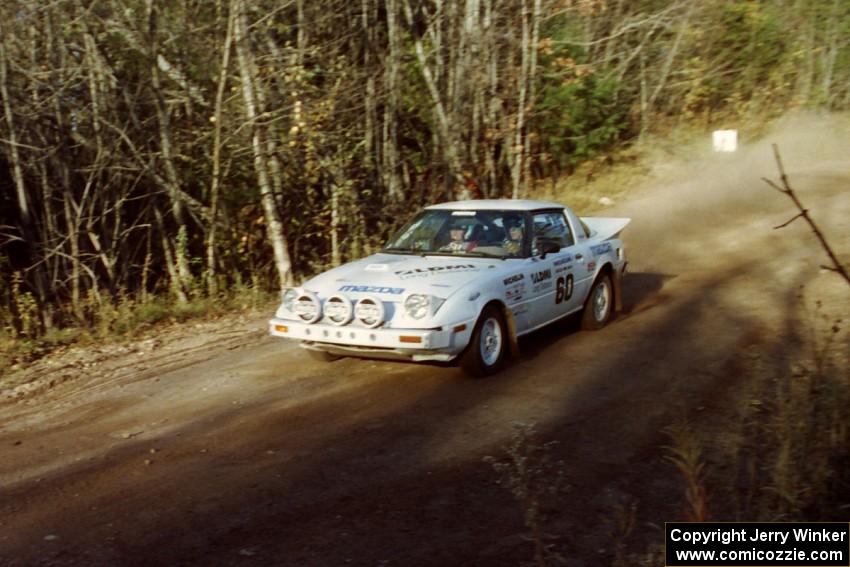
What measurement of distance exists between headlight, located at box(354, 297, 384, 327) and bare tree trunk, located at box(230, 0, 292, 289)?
195 inches

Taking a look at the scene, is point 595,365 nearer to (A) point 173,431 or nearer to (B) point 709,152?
(A) point 173,431

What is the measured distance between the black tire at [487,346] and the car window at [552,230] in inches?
38.8

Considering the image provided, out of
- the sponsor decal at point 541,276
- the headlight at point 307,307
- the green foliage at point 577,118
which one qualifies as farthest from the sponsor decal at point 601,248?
the green foliage at point 577,118

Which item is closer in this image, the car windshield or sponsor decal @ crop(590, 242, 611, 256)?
the car windshield

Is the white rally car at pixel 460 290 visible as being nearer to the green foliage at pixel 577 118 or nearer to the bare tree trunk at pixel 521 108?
the bare tree trunk at pixel 521 108

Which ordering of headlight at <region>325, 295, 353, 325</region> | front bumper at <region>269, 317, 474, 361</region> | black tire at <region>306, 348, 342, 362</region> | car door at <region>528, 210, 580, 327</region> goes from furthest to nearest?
car door at <region>528, 210, 580, 327</region>, black tire at <region>306, 348, 342, 362</region>, headlight at <region>325, 295, 353, 325</region>, front bumper at <region>269, 317, 474, 361</region>

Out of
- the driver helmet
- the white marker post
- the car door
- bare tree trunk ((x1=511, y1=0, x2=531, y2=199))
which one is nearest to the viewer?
the car door

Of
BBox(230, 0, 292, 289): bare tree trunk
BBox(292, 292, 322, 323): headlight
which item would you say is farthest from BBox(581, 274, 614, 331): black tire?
BBox(230, 0, 292, 289): bare tree trunk

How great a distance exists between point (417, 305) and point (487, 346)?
872 mm

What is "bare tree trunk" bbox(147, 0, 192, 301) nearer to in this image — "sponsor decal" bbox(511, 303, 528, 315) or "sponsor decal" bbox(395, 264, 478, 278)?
"sponsor decal" bbox(395, 264, 478, 278)

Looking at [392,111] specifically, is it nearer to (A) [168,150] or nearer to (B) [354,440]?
(A) [168,150]

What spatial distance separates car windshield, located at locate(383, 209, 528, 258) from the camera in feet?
27.4

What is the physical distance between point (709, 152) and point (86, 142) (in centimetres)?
1625

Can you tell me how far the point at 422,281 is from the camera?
24.5 feet
